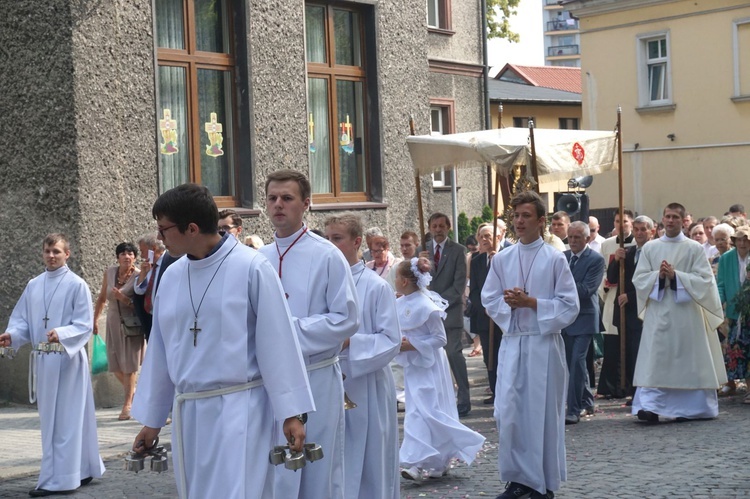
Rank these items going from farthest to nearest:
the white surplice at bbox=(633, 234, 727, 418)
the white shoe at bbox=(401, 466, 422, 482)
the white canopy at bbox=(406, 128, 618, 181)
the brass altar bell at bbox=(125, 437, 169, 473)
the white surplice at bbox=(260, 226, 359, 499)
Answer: the white canopy at bbox=(406, 128, 618, 181) < the white surplice at bbox=(633, 234, 727, 418) < the white shoe at bbox=(401, 466, 422, 482) < the white surplice at bbox=(260, 226, 359, 499) < the brass altar bell at bbox=(125, 437, 169, 473)

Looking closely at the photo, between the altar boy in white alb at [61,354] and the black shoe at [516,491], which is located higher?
the altar boy in white alb at [61,354]

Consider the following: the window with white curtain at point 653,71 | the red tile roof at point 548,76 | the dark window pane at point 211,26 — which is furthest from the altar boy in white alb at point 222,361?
the red tile roof at point 548,76

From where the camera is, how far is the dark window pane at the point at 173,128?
1498cm

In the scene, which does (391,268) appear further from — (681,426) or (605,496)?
(605,496)

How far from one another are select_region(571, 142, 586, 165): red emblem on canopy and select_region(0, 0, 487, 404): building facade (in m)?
3.74

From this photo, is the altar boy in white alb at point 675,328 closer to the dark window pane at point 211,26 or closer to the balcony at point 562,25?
the dark window pane at point 211,26

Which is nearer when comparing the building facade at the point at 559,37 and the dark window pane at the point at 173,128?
the dark window pane at the point at 173,128

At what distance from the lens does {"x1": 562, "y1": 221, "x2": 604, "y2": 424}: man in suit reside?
12.2 m

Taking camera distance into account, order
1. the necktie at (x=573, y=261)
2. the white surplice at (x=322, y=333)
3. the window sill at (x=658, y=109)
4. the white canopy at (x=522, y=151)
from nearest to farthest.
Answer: the white surplice at (x=322, y=333) → the necktie at (x=573, y=261) → the white canopy at (x=522, y=151) → the window sill at (x=658, y=109)

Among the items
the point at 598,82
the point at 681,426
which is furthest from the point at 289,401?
the point at 598,82

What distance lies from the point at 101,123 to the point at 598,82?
24.7m

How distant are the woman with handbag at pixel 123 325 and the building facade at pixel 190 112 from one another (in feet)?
2.72

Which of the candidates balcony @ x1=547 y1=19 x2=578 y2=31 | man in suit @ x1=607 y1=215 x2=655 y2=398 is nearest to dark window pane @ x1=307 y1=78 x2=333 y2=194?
man in suit @ x1=607 y1=215 x2=655 y2=398

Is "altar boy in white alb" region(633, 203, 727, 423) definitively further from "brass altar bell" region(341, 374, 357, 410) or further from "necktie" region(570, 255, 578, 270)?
"brass altar bell" region(341, 374, 357, 410)
